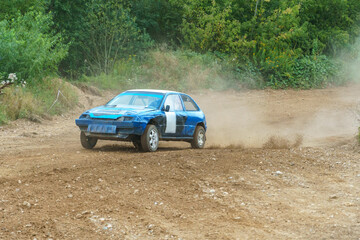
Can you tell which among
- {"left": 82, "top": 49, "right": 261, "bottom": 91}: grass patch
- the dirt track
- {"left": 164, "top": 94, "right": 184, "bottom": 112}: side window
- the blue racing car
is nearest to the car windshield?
the blue racing car

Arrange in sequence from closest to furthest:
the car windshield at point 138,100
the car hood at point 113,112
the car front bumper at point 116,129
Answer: the car front bumper at point 116,129, the car hood at point 113,112, the car windshield at point 138,100

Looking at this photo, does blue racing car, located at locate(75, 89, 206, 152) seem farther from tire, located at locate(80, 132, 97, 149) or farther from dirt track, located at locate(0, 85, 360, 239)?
dirt track, located at locate(0, 85, 360, 239)

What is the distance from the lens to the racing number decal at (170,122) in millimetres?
13375

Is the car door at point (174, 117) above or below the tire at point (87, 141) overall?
above

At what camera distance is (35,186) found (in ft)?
29.2

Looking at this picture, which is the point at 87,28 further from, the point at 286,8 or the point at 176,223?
the point at 176,223

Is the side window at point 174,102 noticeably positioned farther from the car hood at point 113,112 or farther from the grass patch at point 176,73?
the grass patch at point 176,73

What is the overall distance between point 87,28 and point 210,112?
8.93 m

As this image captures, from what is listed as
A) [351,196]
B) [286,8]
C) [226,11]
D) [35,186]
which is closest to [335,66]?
[286,8]

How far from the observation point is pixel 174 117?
13.7 meters

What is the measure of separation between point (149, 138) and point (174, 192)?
3.43 m

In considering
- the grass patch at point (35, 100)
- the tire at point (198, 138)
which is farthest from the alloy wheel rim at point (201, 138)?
the grass patch at point (35, 100)

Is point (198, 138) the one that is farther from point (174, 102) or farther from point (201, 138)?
point (174, 102)

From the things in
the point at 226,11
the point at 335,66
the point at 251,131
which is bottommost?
the point at 251,131
